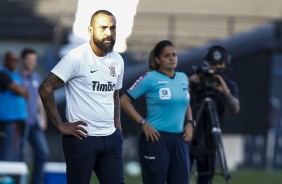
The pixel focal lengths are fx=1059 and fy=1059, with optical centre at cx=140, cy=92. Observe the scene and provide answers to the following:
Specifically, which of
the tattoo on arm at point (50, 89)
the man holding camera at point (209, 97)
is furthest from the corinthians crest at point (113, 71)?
the man holding camera at point (209, 97)

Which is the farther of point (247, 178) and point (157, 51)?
point (247, 178)

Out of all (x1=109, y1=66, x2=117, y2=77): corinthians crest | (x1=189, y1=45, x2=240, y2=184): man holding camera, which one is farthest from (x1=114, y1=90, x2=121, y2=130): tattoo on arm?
(x1=189, y1=45, x2=240, y2=184): man holding camera

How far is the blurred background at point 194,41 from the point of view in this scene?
20.0 meters

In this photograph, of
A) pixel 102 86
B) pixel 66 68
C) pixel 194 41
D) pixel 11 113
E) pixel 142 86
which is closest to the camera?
pixel 66 68

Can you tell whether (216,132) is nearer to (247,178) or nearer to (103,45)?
(103,45)

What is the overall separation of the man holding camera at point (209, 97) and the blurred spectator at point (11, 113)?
302 centimetres

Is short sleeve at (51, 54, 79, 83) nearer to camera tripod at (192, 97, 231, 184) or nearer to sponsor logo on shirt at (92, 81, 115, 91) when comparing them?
sponsor logo on shirt at (92, 81, 115, 91)

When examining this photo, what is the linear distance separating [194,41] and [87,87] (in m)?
15.9

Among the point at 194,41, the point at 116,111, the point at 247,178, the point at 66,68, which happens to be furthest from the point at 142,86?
the point at 194,41

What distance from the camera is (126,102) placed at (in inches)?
370

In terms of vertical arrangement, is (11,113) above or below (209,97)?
below

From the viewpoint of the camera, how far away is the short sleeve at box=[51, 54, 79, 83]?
7480 millimetres

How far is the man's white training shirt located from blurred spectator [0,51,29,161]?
550 cm

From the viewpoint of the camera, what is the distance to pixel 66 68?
7.49 m
